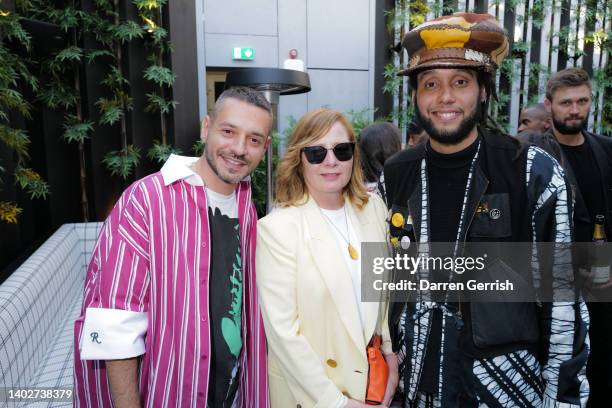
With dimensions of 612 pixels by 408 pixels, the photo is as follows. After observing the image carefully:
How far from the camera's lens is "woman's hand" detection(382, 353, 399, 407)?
1.74 meters

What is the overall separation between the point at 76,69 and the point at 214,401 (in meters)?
4.60

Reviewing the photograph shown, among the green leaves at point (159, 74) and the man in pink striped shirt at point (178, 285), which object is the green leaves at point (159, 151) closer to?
the green leaves at point (159, 74)

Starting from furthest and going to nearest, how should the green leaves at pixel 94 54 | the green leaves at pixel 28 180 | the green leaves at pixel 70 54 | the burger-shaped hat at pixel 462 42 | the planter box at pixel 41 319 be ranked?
1. the green leaves at pixel 94 54
2. the green leaves at pixel 70 54
3. the green leaves at pixel 28 180
4. the planter box at pixel 41 319
5. the burger-shaped hat at pixel 462 42

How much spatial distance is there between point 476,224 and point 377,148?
66.8 inches

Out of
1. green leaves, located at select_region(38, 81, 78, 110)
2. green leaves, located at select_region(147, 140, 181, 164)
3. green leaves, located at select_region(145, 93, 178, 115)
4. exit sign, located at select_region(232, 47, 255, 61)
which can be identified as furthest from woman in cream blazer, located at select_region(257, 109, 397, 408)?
exit sign, located at select_region(232, 47, 255, 61)

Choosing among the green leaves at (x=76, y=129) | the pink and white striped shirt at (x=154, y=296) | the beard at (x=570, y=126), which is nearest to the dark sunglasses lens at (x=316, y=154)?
the pink and white striped shirt at (x=154, y=296)

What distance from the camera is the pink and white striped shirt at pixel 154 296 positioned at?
1483mm

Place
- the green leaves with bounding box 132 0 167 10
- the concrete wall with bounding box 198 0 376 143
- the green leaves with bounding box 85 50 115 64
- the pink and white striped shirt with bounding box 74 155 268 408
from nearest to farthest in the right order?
the pink and white striped shirt with bounding box 74 155 268 408, the green leaves with bounding box 85 50 115 64, the green leaves with bounding box 132 0 167 10, the concrete wall with bounding box 198 0 376 143

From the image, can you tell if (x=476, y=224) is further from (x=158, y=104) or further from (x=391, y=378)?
(x=158, y=104)

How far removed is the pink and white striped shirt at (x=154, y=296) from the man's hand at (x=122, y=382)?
5 cm

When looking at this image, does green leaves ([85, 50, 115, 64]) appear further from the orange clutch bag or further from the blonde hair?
the orange clutch bag

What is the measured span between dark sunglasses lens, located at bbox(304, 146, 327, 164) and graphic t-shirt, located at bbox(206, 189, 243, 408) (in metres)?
0.39

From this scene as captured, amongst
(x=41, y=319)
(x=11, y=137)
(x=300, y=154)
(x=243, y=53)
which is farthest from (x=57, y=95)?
(x=300, y=154)

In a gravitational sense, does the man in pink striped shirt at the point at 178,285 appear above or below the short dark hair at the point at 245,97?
below
